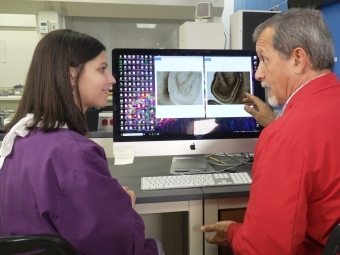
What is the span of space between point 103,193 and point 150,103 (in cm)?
59

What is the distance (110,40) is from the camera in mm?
3930

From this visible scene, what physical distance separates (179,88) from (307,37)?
0.57 meters

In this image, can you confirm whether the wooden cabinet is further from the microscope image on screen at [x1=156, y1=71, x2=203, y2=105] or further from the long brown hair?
the long brown hair

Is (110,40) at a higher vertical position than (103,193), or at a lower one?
higher

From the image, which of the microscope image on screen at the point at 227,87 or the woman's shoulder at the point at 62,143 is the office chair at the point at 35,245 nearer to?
the woman's shoulder at the point at 62,143

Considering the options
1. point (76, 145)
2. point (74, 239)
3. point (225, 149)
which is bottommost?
point (74, 239)

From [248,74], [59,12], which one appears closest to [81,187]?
[248,74]

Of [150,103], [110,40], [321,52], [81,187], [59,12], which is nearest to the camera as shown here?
[81,187]

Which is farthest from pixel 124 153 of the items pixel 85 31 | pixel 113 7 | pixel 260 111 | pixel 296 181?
pixel 85 31

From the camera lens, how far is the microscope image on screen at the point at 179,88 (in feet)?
4.17

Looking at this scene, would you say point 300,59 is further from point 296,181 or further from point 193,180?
point 193,180

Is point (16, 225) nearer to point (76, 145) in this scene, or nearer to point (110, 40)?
point (76, 145)

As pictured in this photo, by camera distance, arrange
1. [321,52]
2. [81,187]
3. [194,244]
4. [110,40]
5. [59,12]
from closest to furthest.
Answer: [81,187] < [321,52] < [194,244] < [59,12] < [110,40]

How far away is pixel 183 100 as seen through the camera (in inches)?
50.6
